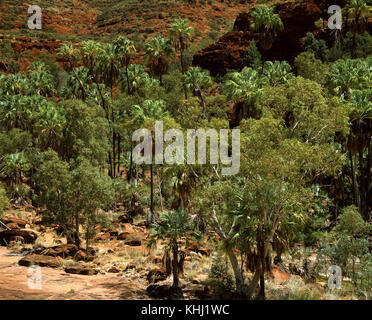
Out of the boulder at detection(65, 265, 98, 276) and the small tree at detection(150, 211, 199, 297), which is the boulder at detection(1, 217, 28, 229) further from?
the small tree at detection(150, 211, 199, 297)

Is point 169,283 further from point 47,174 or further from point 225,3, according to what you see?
point 225,3

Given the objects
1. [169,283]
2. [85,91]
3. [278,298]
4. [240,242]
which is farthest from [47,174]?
[85,91]

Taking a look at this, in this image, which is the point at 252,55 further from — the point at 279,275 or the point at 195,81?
the point at 279,275

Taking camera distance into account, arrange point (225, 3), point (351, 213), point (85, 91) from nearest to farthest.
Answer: point (351, 213) → point (85, 91) → point (225, 3)

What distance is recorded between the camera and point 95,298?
15750mm

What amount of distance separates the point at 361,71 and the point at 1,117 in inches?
1185

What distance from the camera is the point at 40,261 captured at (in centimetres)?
2014

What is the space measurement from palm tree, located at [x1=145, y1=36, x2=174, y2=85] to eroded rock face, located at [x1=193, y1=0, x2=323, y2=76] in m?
15.3

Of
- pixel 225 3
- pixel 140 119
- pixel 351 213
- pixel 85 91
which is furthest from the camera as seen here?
pixel 225 3

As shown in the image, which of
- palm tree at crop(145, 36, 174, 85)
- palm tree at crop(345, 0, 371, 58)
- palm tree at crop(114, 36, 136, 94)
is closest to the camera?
palm tree at crop(345, 0, 371, 58)

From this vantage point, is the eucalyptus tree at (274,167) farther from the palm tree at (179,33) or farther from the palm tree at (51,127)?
the palm tree at (179,33)

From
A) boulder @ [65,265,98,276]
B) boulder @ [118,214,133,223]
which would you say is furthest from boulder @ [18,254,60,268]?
boulder @ [118,214,133,223]

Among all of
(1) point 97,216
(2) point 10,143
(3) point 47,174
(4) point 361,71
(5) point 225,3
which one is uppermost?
(5) point 225,3

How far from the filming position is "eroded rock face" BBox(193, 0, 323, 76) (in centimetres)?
5491
